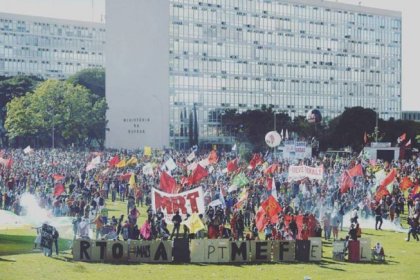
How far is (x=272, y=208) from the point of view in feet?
90.1

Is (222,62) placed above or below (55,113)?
above

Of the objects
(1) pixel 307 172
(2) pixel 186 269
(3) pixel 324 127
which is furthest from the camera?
(3) pixel 324 127

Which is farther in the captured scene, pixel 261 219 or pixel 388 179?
pixel 388 179

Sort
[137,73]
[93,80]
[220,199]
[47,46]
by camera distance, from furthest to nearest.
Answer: [47,46]
[93,80]
[137,73]
[220,199]

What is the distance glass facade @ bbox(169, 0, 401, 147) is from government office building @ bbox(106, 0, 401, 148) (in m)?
0.18

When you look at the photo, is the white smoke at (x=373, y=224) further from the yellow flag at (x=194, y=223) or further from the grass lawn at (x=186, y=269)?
the yellow flag at (x=194, y=223)

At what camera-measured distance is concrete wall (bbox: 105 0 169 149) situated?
380 feet

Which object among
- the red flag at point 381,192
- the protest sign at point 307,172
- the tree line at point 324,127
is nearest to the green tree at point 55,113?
the tree line at point 324,127

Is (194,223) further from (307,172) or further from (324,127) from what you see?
(324,127)

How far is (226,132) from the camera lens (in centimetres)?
12231

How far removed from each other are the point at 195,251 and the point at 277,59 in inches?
4162

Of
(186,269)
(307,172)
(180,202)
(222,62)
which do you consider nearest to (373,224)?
(307,172)

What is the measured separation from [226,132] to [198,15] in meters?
20.5

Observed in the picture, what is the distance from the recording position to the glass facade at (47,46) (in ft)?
500
